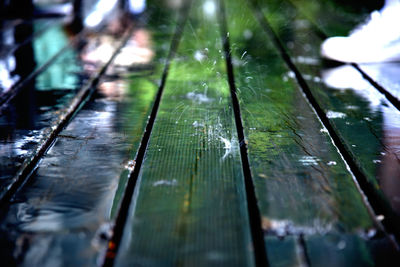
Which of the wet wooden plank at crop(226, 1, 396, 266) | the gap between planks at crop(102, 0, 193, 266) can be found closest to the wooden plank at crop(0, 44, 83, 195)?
the gap between planks at crop(102, 0, 193, 266)

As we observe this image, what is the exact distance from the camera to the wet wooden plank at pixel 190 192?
59 cm

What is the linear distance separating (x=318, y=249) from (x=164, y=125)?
0.55m

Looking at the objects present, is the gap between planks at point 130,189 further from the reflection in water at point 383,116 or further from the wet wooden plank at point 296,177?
the reflection in water at point 383,116

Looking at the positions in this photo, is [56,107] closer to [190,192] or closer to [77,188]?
[77,188]

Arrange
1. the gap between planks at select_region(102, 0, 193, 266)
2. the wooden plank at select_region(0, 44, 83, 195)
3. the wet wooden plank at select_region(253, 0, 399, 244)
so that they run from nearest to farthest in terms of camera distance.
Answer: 1. the gap between planks at select_region(102, 0, 193, 266)
2. the wet wooden plank at select_region(253, 0, 399, 244)
3. the wooden plank at select_region(0, 44, 83, 195)

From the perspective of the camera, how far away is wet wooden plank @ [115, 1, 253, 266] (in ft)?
1.93

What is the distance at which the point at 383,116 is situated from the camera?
1075mm

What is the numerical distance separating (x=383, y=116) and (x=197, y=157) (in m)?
0.58

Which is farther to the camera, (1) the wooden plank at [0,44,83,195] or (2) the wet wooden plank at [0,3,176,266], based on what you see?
(1) the wooden plank at [0,44,83,195]

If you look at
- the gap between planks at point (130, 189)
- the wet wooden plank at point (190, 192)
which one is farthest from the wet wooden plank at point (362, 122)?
the gap between planks at point (130, 189)

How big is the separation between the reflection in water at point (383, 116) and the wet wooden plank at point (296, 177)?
7cm

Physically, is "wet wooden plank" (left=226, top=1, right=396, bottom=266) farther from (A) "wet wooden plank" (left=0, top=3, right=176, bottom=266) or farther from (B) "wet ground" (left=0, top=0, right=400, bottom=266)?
(A) "wet wooden plank" (left=0, top=3, right=176, bottom=266)

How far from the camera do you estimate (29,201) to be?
2.32ft

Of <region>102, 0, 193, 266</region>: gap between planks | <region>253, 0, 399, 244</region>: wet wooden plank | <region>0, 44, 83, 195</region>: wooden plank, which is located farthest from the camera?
<region>0, 44, 83, 195</region>: wooden plank
